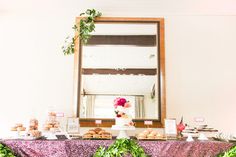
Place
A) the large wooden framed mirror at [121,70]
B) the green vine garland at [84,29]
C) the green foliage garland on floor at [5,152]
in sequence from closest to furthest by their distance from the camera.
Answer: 1. the green foliage garland on floor at [5,152]
2. the large wooden framed mirror at [121,70]
3. the green vine garland at [84,29]

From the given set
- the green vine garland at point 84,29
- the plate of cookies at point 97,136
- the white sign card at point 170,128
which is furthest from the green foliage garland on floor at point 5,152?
the white sign card at point 170,128

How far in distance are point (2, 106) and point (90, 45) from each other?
139cm

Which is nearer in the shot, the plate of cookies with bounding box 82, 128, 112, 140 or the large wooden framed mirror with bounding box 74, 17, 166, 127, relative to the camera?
the plate of cookies with bounding box 82, 128, 112, 140

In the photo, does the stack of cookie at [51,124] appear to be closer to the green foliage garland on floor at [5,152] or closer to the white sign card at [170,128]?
the green foliage garland on floor at [5,152]

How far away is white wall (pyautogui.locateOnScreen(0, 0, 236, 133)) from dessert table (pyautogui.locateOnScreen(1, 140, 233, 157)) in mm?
829

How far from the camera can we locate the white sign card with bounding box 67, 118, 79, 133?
297 centimetres

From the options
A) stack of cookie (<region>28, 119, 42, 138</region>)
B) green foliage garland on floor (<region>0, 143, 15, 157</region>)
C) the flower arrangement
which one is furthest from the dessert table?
the flower arrangement

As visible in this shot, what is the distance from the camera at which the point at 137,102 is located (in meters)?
3.19

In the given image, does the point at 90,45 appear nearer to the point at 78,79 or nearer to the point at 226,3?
the point at 78,79

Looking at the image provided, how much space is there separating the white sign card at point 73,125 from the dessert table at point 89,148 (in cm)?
53

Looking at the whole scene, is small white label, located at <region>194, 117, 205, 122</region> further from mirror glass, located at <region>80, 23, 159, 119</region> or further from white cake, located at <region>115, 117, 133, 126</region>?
white cake, located at <region>115, 117, 133, 126</region>

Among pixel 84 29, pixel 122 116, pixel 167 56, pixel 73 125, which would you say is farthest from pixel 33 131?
pixel 167 56

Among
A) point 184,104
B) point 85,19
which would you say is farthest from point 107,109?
point 85,19

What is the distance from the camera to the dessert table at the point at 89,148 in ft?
7.94
